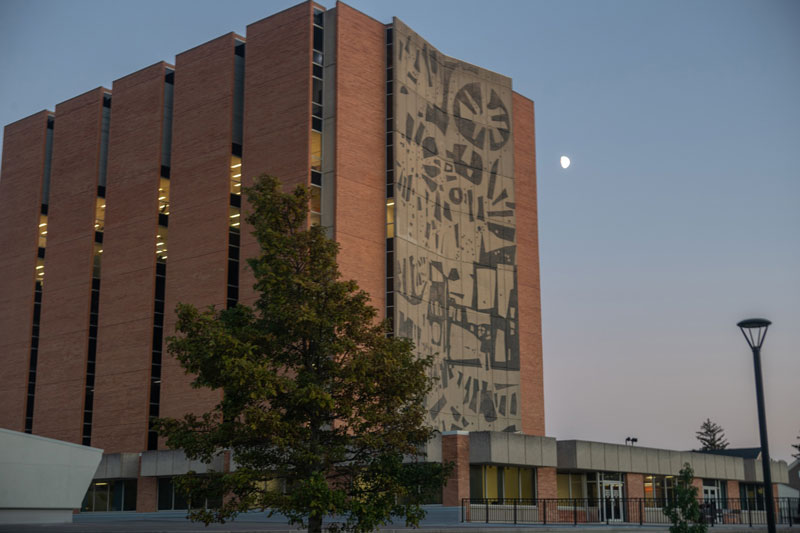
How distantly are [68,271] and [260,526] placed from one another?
36605mm

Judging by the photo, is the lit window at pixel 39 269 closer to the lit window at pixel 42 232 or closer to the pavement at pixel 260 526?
the lit window at pixel 42 232

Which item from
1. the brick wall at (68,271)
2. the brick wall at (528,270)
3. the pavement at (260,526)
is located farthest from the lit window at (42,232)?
the brick wall at (528,270)

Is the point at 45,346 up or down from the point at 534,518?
up

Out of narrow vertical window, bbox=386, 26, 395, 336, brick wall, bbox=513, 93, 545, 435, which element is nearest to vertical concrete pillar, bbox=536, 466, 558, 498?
narrow vertical window, bbox=386, 26, 395, 336

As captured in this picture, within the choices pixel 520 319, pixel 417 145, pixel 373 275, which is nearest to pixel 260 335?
pixel 373 275

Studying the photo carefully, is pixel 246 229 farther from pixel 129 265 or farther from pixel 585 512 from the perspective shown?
pixel 585 512

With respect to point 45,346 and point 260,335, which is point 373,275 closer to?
point 45,346

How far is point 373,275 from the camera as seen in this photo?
5575 centimetres

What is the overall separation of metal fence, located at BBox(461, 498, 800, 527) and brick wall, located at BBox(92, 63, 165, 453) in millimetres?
25924

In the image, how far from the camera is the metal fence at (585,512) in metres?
41.9

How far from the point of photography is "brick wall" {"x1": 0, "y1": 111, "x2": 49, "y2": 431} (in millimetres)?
68188

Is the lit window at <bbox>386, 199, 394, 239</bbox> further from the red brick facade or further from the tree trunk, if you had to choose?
the tree trunk

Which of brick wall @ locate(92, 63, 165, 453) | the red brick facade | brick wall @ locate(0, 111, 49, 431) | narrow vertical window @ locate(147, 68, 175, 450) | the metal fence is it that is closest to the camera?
the metal fence

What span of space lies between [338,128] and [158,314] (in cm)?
1787
